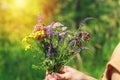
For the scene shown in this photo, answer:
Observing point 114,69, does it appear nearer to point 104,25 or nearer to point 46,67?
point 46,67

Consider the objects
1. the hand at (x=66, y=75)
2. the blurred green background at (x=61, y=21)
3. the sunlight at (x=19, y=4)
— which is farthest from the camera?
the sunlight at (x=19, y=4)

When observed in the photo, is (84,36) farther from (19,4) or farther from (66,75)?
(19,4)

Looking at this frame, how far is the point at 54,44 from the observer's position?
359cm

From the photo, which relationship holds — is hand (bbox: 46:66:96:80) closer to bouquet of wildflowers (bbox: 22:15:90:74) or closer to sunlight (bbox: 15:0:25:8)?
bouquet of wildflowers (bbox: 22:15:90:74)

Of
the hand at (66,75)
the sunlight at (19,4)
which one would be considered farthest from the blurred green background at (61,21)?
the hand at (66,75)

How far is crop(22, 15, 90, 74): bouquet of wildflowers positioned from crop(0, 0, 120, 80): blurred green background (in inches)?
120

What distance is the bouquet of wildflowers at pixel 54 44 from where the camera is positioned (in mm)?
3559

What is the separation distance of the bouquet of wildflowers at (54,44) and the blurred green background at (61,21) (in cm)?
304

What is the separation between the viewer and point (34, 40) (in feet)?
11.8

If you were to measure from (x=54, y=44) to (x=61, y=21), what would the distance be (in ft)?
16.0

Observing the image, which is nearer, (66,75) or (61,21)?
(66,75)

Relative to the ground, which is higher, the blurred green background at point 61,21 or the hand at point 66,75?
the blurred green background at point 61,21

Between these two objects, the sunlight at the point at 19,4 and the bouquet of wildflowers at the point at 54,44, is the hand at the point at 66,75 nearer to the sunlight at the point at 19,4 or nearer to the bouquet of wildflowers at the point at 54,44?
the bouquet of wildflowers at the point at 54,44

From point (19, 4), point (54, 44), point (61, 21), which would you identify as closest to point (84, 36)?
point (54, 44)
